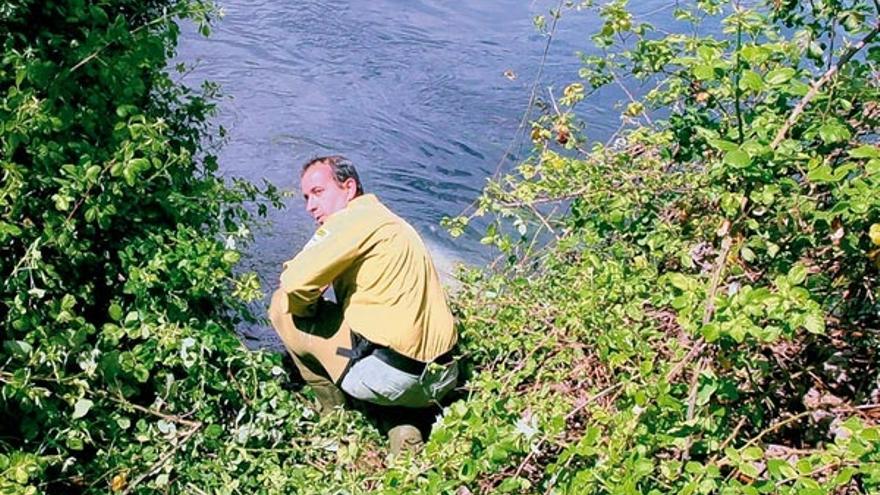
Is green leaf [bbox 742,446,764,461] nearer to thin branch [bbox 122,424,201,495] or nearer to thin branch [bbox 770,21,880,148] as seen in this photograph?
thin branch [bbox 770,21,880,148]

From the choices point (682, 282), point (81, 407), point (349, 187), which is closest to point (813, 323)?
point (682, 282)

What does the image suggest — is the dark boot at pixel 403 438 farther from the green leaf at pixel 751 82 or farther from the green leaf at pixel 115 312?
the green leaf at pixel 751 82

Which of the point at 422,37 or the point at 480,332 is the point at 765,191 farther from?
the point at 422,37

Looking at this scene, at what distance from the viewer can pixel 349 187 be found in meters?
4.04

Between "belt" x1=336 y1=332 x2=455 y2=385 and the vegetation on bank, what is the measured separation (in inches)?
7.7

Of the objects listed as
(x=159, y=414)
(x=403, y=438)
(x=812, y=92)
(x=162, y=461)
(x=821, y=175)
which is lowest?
(x=403, y=438)

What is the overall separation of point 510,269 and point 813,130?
2123mm

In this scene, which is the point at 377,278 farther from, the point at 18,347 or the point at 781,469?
the point at 781,469

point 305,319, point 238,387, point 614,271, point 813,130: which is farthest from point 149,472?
point 813,130

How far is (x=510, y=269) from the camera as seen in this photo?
14.2 feet

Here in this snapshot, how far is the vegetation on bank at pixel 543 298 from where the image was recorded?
2.31m

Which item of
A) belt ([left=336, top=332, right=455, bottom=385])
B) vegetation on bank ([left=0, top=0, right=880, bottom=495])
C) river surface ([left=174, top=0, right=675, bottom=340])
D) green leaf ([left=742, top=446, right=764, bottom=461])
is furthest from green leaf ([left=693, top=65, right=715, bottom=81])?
river surface ([left=174, top=0, right=675, bottom=340])

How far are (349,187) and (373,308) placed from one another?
541mm

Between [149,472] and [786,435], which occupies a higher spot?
[786,435]
